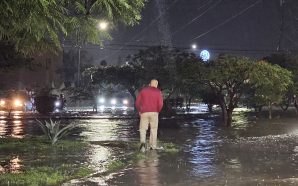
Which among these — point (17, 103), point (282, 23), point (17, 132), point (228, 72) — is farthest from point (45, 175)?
point (282, 23)

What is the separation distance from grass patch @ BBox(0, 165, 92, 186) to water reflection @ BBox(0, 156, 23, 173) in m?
0.34

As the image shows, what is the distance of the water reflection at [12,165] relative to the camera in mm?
9578

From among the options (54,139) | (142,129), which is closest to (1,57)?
(54,139)

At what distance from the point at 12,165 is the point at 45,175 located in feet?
5.29

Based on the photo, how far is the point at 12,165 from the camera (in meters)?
10.2

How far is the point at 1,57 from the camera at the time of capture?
16.1 metres

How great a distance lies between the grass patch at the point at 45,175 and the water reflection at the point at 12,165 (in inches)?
13.5

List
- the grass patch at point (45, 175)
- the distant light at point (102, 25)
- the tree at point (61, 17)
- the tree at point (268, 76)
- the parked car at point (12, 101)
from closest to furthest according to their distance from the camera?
the tree at point (61, 17) < the distant light at point (102, 25) < the grass patch at point (45, 175) < the tree at point (268, 76) < the parked car at point (12, 101)

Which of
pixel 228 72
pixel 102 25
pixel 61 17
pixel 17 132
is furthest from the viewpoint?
pixel 228 72

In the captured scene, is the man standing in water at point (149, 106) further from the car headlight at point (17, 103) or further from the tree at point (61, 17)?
the car headlight at point (17, 103)

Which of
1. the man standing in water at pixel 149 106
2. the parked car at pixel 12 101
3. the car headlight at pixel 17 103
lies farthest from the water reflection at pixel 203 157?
the car headlight at pixel 17 103

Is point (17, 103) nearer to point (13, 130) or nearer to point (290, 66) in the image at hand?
point (290, 66)

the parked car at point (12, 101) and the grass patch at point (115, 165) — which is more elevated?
the parked car at point (12, 101)

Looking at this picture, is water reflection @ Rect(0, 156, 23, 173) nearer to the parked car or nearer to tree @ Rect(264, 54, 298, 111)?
tree @ Rect(264, 54, 298, 111)
